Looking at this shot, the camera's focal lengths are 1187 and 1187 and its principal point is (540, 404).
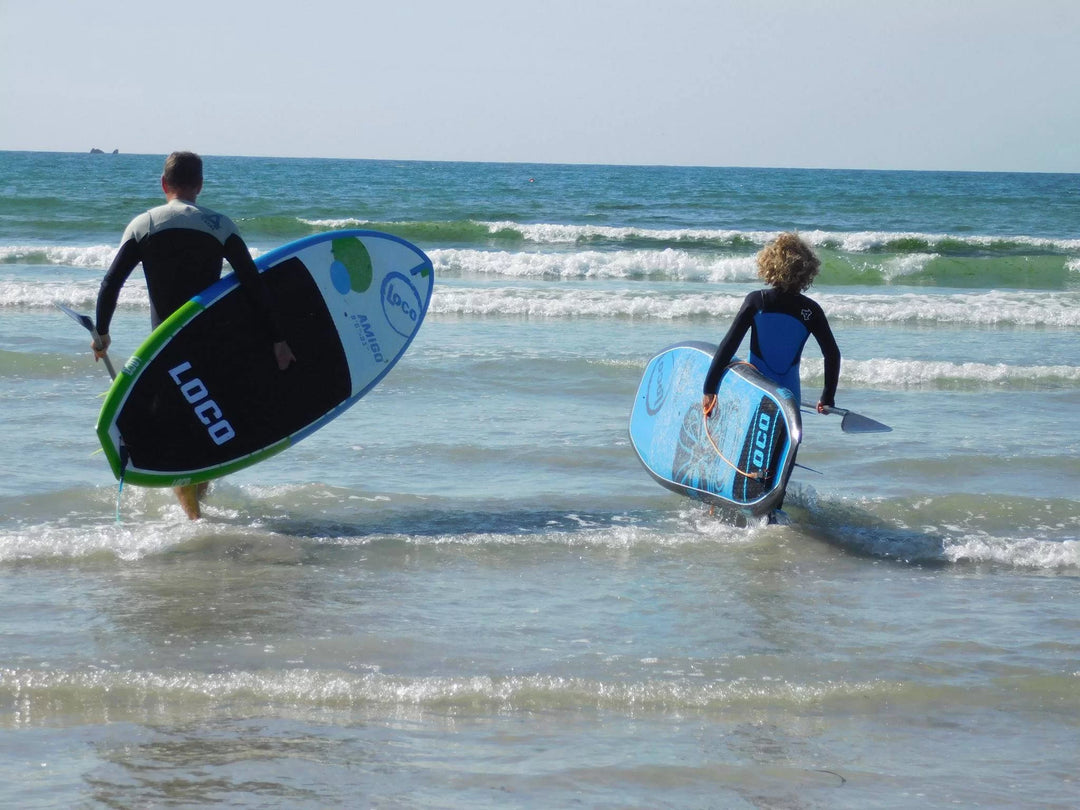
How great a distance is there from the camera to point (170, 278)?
520 cm

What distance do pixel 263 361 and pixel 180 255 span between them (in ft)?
2.11

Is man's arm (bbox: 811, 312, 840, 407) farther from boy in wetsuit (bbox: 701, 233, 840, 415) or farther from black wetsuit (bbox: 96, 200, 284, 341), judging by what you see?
black wetsuit (bbox: 96, 200, 284, 341)

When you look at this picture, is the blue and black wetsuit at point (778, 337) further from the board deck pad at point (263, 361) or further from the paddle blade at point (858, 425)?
the board deck pad at point (263, 361)

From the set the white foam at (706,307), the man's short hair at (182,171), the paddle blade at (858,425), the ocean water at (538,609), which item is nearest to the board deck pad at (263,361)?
the ocean water at (538,609)

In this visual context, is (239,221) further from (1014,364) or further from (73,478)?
(73,478)

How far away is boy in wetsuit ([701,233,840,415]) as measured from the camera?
5.36 metres

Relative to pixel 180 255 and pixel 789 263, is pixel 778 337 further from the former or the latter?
pixel 180 255

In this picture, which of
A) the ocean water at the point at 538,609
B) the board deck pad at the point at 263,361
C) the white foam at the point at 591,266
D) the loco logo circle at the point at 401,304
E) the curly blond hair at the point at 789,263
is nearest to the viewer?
the ocean water at the point at 538,609

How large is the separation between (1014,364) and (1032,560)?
5.85 m

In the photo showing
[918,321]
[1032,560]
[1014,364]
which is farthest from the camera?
[918,321]

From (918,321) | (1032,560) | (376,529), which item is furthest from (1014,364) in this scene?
(376,529)

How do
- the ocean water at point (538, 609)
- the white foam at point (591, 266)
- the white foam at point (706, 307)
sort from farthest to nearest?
the white foam at point (591, 266), the white foam at point (706, 307), the ocean water at point (538, 609)

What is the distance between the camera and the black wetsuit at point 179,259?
5.02 metres

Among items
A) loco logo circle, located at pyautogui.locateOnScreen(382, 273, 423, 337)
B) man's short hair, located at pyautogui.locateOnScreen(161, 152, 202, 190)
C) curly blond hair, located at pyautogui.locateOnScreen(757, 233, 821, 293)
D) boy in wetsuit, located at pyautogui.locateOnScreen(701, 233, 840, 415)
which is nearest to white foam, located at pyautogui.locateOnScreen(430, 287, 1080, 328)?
loco logo circle, located at pyautogui.locateOnScreen(382, 273, 423, 337)
